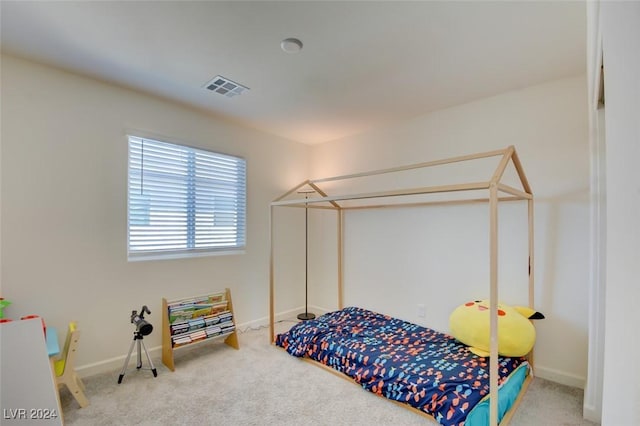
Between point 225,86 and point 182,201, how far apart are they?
1.24 metres

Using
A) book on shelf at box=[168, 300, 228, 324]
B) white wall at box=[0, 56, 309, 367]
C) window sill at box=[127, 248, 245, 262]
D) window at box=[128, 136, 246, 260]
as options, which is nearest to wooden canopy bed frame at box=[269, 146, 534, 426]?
book on shelf at box=[168, 300, 228, 324]

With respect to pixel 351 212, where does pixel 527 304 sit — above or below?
below

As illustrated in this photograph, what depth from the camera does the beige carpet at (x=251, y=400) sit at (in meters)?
1.84

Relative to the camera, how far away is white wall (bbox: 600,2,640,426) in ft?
1.46

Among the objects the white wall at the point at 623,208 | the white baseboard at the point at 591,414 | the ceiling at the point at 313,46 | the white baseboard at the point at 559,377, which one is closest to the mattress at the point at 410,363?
the white baseboard at the point at 559,377

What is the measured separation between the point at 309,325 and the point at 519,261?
2.06 m

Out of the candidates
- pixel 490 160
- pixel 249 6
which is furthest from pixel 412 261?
pixel 249 6

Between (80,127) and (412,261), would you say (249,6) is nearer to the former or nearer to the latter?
(80,127)

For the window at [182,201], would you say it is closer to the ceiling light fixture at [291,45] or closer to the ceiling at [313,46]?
the ceiling at [313,46]

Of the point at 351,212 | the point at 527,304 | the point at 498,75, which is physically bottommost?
the point at 527,304

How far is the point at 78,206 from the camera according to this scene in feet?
7.59

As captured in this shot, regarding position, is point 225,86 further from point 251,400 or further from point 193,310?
point 251,400

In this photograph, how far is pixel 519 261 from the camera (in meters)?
2.49

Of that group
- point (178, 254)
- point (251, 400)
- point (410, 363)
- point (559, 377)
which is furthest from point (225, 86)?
point (559, 377)
